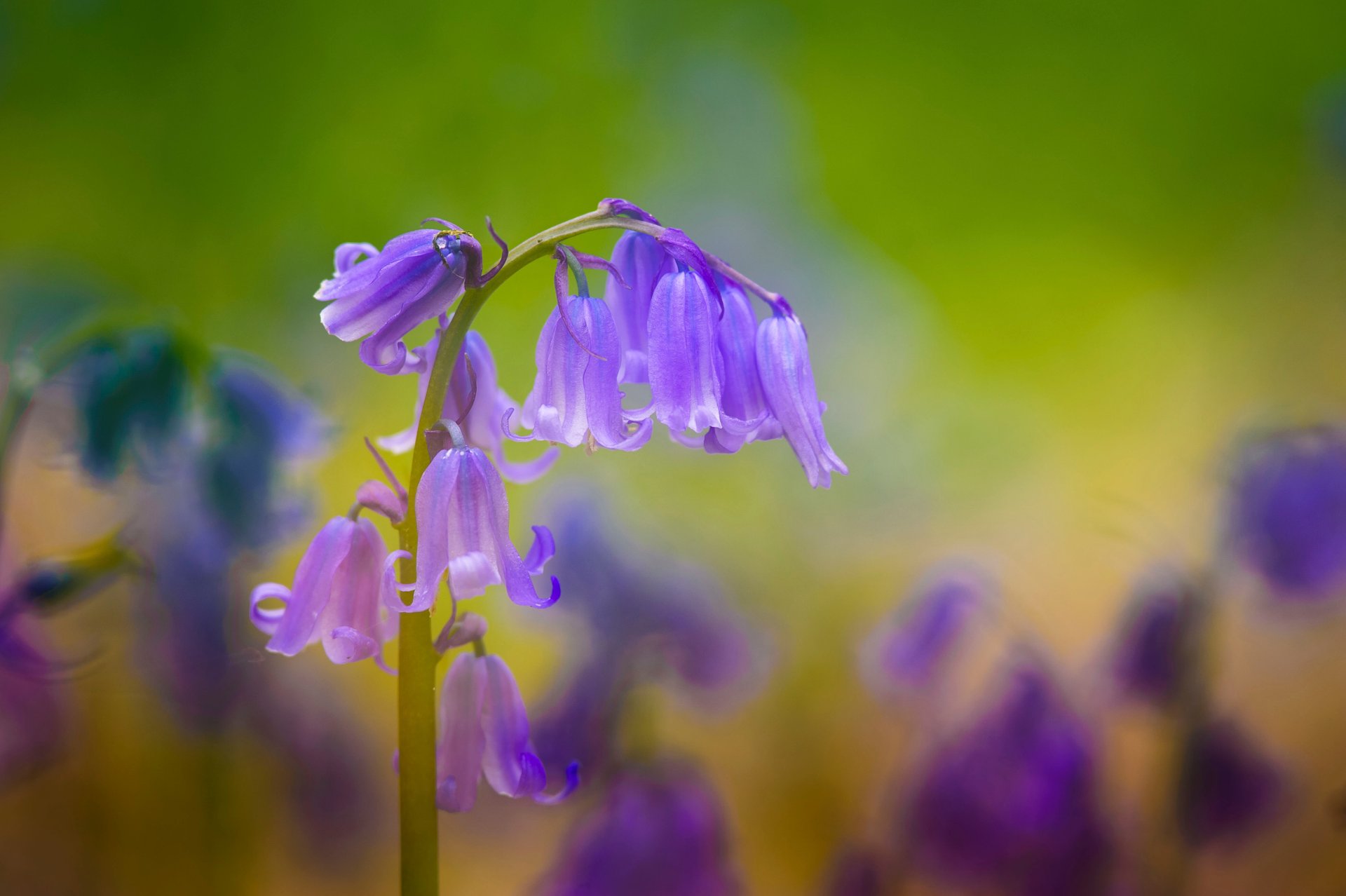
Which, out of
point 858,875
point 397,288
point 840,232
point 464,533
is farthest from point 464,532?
point 840,232

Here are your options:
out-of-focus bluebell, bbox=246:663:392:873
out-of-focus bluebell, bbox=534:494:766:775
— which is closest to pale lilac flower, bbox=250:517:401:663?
out-of-focus bluebell, bbox=534:494:766:775

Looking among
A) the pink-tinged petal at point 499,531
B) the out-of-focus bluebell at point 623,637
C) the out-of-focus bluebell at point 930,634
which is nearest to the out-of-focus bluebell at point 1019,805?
the out-of-focus bluebell at point 930,634

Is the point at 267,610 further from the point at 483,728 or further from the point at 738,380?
the point at 738,380

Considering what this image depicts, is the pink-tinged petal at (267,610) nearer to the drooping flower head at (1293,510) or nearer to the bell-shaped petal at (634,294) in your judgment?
the bell-shaped petal at (634,294)

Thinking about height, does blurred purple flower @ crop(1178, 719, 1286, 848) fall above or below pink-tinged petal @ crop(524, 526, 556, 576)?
below

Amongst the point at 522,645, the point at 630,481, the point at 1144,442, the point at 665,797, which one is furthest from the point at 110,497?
the point at 1144,442

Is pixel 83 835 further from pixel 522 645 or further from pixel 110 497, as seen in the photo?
pixel 522 645

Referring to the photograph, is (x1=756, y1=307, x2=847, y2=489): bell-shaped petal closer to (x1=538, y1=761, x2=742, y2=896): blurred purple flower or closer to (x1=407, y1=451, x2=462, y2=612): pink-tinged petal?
(x1=407, y1=451, x2=462, y2=612): pink-tinged petal
